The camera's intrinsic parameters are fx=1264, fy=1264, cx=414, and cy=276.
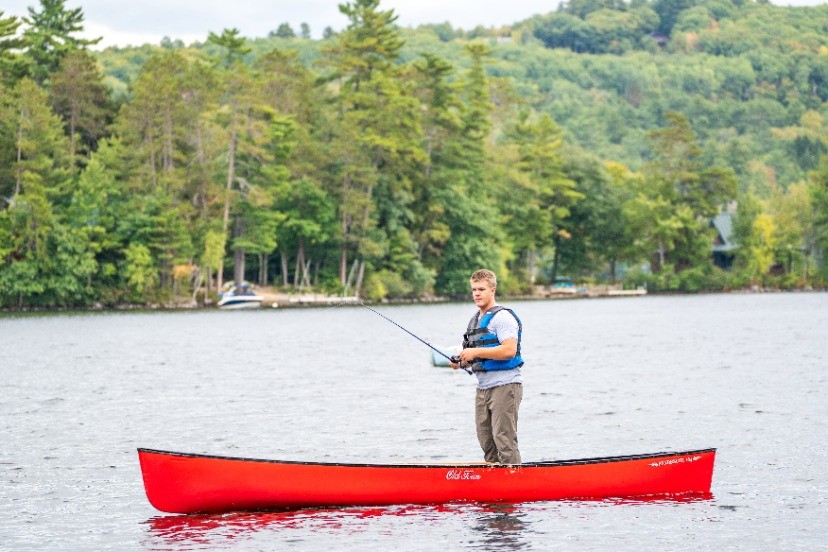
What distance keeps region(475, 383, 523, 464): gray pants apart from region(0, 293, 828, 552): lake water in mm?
821

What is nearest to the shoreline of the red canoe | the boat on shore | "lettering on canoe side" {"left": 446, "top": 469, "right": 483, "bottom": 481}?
the boat on shore

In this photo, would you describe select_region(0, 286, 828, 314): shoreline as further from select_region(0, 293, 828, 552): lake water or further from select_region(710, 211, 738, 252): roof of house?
select_region(710, 211, 738, 252): roof of house

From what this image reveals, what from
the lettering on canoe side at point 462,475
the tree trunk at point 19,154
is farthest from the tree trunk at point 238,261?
the lettering on canoe side at point 462,475

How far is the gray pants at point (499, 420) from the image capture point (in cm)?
1373

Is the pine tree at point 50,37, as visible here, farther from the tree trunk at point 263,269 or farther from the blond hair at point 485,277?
the blond hair at point 485,277

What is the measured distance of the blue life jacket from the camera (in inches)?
532

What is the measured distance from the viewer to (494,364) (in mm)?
13648

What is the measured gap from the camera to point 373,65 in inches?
3455

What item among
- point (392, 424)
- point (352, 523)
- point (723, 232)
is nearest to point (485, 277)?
point (352, 523)

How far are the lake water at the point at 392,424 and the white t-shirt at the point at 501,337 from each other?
1674mm

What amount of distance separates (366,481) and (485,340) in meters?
2.16

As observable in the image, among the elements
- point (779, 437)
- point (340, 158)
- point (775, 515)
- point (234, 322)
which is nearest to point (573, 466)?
point (775, 515)

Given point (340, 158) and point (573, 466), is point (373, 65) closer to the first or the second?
point (340, 158)

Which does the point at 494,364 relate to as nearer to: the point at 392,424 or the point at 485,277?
the point at 485,277
